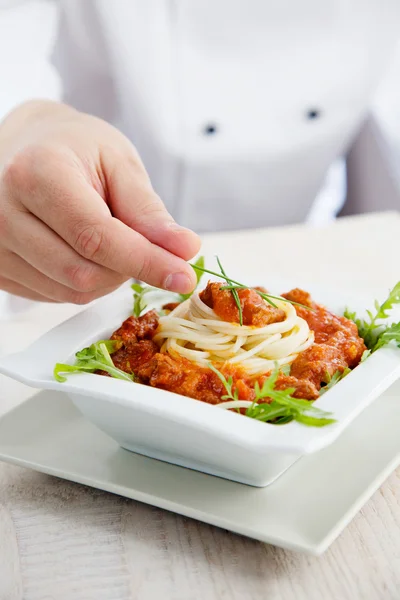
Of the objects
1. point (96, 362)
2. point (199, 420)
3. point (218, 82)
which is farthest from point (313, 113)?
point (199, 420)

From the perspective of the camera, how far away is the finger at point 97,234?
1.20 m

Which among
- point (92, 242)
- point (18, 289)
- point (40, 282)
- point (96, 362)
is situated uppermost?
point (92, 242)

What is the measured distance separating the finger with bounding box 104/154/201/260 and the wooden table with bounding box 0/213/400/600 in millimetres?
427

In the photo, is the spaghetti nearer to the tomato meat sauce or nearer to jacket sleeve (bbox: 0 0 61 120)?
the tomato meat sauce

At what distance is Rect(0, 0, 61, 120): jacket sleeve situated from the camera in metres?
2.24

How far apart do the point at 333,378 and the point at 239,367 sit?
0.15 m

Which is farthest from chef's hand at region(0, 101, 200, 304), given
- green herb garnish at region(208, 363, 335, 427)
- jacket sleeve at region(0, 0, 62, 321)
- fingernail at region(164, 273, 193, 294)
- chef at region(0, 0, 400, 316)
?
jacket sleeve at region(0, 0, 62, 321)

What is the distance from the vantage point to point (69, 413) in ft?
4.38

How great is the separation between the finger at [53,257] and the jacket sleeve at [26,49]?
3.16 ft

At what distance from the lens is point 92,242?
4.01ft

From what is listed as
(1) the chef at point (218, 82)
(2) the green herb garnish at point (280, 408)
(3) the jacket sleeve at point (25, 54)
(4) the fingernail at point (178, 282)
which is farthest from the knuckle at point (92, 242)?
(3) the jacket sleeve at point (25, 54)

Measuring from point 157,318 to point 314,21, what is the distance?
57.2 inches

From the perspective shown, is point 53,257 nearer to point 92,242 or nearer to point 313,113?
point 92,242

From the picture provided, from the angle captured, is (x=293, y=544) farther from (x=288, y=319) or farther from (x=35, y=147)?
(x=35, y=147)
